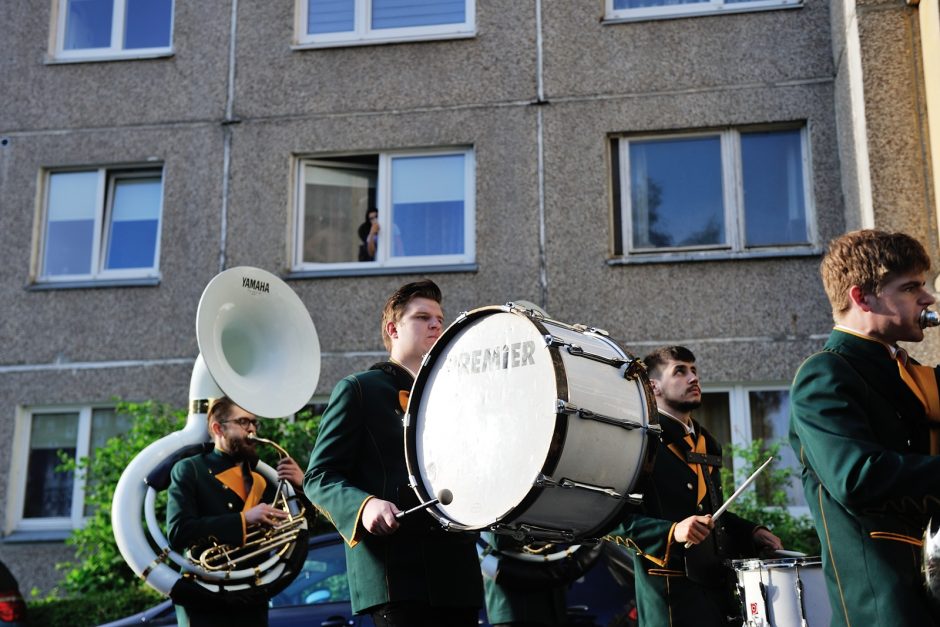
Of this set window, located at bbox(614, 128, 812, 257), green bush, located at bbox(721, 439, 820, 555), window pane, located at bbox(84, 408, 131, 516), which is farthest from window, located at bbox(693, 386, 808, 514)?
window pane, located at bbox(84, 408, 131, 516)

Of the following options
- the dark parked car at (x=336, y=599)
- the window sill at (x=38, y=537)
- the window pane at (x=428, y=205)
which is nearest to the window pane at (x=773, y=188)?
the window pane at (x=428, y=205)

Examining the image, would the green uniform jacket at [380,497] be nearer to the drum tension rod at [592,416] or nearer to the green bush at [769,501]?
the drum tension rod at [592,416]

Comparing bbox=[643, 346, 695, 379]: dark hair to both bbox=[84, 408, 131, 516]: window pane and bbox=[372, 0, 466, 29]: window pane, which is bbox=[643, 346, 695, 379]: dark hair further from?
bbox=[84, 408, 131, 516]: window pane

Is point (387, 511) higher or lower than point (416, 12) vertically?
lower

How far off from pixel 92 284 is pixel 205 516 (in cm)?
724

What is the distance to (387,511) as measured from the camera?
3.72m

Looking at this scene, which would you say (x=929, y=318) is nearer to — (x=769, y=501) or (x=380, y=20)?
(x=769, y=501)

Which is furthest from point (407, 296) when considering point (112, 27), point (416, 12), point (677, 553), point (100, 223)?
point (112, 27)

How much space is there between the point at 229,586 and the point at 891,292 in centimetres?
403

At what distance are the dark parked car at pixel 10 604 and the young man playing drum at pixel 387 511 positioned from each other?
5229 mm

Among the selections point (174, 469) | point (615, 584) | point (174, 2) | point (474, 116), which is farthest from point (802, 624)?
point (174, 2)

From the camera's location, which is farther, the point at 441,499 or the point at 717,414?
the point at 717,414

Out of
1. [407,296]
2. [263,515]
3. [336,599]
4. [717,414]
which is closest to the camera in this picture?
[407,296]

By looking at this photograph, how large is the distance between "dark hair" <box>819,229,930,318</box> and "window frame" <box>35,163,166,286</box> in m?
10.4
